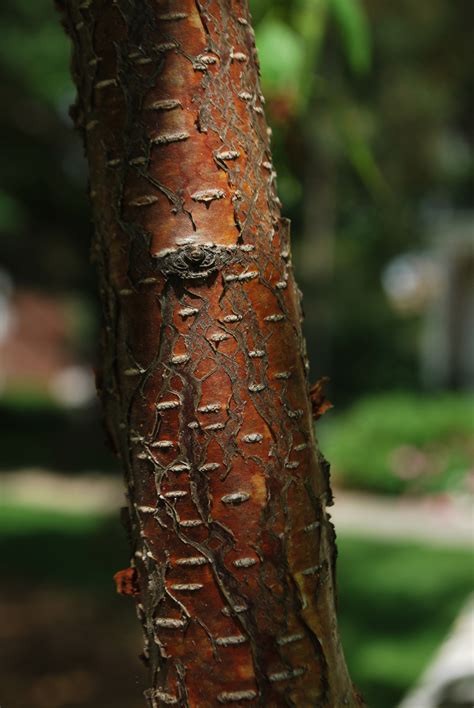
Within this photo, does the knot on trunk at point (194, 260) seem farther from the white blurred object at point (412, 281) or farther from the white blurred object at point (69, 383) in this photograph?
the white blurred object at point (69, 383)

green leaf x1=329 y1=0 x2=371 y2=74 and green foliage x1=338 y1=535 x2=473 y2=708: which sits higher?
green leaf x1=329 y1=0 x2=371 y2=74

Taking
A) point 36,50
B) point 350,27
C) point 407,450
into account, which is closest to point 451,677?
point 350,27

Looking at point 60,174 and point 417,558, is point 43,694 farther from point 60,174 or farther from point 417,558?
point 60,174

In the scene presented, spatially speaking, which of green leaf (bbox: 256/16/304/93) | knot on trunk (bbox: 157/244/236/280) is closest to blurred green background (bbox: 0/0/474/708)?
green leaf (bbox: 256/16/304/93)

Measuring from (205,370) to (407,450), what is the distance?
11.3 m

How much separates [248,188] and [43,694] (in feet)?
15.2

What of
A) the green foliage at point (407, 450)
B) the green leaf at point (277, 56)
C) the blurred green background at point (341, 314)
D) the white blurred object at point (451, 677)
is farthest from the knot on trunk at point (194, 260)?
the green foliage at point (407, 450)

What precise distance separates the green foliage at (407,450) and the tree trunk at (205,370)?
1044 cm

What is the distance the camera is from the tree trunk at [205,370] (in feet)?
4.71

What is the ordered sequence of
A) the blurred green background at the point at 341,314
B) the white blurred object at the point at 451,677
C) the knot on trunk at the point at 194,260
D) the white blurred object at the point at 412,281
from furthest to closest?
the white blurred object at the point at 412,281 < the blurred green background at the point at 341,314 < the white blurred object at the point at 451,677 < the knot on trunk at the point at 194,260

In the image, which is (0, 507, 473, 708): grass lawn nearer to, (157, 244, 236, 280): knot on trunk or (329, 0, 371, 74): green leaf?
(329, 0, 371, 74): green leaf

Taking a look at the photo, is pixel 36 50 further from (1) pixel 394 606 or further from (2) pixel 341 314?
(2) pixel 341 314

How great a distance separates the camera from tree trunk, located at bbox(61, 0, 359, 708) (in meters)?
1.43

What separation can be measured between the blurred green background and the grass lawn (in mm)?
25
